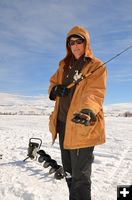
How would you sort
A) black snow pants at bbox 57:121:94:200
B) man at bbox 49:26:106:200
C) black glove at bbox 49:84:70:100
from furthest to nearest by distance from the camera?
black glove at bbox 49:84:70:100
black snow pants at bbox 57:121:94:200
man at bbox 49:26:106:200

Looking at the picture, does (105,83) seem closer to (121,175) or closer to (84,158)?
(84,158)

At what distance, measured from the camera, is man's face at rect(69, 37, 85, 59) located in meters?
3.49

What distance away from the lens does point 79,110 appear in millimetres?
3197

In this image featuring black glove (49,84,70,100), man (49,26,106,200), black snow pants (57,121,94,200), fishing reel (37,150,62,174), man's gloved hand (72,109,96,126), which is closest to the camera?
man's gloved hand (72,109,96,126)

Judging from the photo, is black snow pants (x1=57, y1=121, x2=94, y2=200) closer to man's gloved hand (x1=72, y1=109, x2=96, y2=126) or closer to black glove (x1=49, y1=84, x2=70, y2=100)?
man's gloved hand (x1=72, y1=109, x2=96, y2=126)

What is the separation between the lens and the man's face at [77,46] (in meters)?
3.49

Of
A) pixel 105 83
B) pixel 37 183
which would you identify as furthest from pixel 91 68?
pixel 37 183

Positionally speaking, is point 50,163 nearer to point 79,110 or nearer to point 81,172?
point 81,172

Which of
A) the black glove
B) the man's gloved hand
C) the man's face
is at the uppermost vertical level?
the man's face

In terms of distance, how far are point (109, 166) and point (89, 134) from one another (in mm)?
3212

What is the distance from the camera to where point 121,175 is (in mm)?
5344

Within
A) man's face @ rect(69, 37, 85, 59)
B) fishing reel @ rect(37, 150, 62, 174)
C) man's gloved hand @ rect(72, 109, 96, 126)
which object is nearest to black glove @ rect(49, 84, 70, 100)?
man's face @ rect(69, 37, 85, 59)

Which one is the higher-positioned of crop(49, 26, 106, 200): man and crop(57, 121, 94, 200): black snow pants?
crop(49, 26, 106, 200): man

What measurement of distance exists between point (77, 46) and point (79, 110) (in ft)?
2.52
